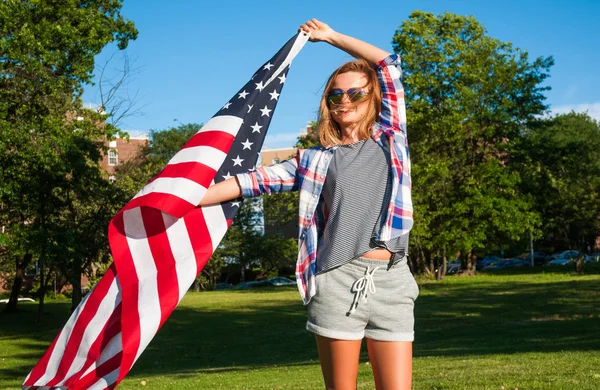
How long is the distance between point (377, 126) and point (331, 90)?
0.32 m

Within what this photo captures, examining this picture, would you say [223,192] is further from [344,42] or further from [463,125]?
[463,125]

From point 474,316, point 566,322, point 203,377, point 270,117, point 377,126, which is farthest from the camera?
point 474,316

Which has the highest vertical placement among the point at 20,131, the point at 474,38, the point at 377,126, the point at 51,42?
the point at 474,38

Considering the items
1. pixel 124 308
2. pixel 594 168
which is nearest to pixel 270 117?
pixel 124 308

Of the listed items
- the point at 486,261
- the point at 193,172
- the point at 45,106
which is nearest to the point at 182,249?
the point at 193,172

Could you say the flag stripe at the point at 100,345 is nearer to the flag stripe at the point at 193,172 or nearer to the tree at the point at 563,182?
the flag stripe at the point at 193,172

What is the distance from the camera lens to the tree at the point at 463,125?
4362 centimetres

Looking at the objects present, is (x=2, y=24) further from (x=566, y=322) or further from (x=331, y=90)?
(x=331, y=90)

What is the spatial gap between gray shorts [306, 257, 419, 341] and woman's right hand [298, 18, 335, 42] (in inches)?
61.7

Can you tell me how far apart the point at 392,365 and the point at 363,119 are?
1.33 metres

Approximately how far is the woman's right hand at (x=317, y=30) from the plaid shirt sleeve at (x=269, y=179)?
98 cm

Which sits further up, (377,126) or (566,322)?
(377,126)

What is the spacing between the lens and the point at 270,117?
17.8 feet

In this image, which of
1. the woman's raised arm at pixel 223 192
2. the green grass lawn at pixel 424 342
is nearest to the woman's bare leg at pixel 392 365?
the woman's raised arm at pixel 223 192
